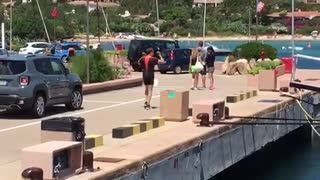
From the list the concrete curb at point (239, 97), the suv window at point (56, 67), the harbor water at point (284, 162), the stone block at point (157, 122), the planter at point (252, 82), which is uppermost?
the suv window at point (56, 67)

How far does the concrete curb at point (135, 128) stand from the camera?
1469 cm

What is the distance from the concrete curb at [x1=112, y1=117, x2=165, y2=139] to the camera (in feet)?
48.2

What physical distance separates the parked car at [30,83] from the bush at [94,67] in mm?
7877

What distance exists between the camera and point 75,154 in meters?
10.6

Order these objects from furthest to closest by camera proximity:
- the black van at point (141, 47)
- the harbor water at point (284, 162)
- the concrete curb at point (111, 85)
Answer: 1. the black van at point (141, 47)
2. the concrete curb at point (111, 85)
3. the harbor water at point (284, 162)

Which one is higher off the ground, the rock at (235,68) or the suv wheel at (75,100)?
the suv wheel at (75,100)

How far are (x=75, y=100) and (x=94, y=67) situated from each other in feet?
24.3

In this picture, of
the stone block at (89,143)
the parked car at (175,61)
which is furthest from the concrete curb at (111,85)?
the stone block at (89,143)

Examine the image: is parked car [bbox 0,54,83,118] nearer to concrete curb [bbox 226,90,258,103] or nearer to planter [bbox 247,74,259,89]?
concrete curb [bbox 226,90,258,103]

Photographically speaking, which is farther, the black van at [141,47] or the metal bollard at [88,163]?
the black van at [141,47]

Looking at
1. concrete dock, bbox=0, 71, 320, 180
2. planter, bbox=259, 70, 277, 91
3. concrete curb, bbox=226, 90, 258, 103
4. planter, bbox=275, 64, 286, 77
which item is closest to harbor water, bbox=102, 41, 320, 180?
concrete dock, bbox=0, 71, 320, 180

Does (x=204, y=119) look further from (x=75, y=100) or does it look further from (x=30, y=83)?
(x=75, y=100)

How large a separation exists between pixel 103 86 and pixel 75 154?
16.8 metres

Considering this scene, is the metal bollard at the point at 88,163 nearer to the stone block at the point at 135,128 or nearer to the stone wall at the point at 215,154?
the stone wall at the point at 215,154
